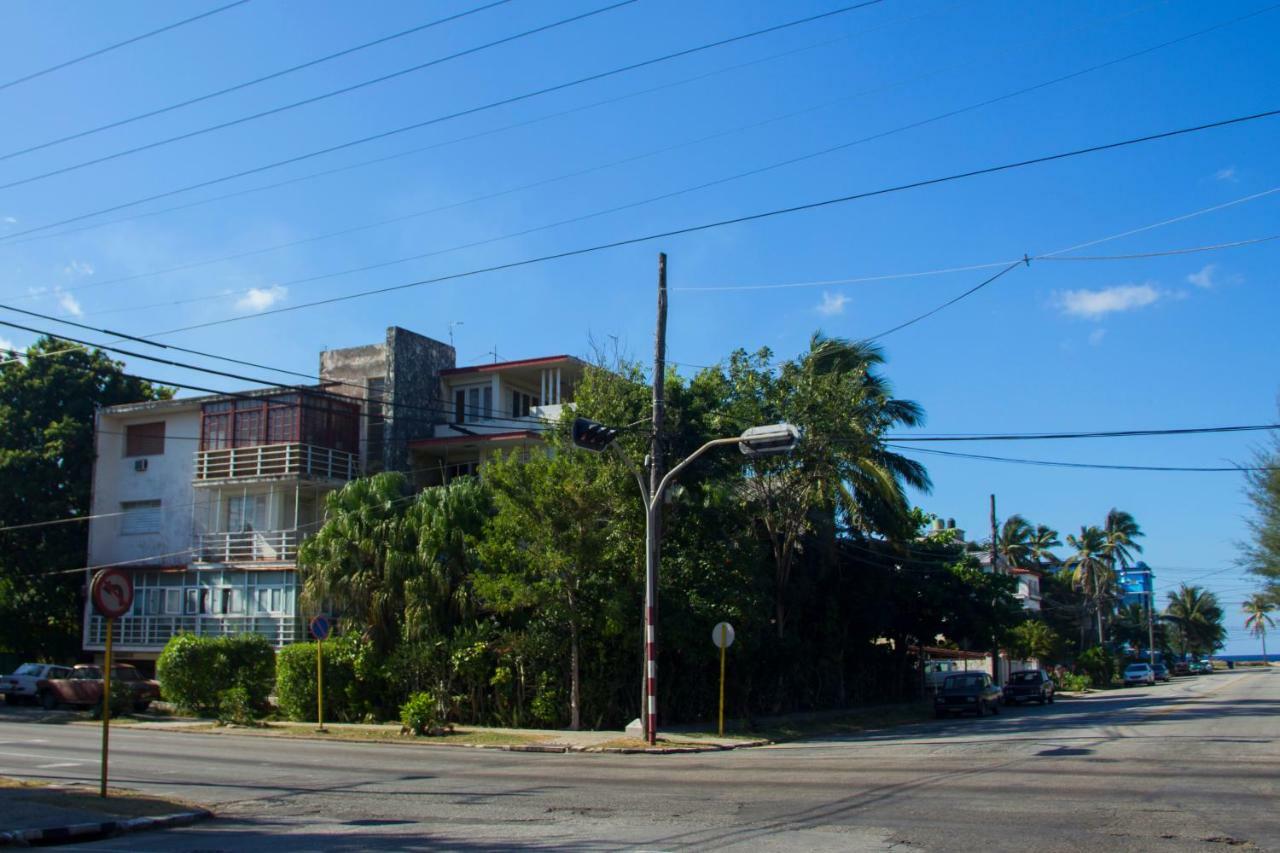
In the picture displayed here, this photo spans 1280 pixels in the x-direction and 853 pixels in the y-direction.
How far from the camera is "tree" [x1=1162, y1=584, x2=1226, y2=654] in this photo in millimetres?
121738

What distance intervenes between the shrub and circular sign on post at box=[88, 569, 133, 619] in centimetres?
1744

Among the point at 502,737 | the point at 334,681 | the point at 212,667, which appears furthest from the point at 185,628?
the point at 502,737

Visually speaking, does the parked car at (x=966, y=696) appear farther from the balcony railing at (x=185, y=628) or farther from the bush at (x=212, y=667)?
the balcony railing at (x=185, y=628)

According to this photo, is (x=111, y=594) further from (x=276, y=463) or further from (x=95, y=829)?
(x=276, y=463)

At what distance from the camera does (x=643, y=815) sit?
1197 cm

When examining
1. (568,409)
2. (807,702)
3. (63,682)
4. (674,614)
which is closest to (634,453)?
(568,409)

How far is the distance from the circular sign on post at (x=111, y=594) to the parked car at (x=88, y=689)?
22985mm

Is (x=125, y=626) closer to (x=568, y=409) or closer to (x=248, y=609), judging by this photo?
(x=248, y=609)

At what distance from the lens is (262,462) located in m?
38.3

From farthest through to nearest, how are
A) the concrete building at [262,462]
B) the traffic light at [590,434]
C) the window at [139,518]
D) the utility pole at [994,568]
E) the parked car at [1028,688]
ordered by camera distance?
1. the utility pole at [994,568]
2. the window at [139,518]
3. the parked car at [1028,688]
4. the concrete building at [262,462]
5. the traffic light at [590,434]

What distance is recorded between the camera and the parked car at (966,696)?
1341 inches

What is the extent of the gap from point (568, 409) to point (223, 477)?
1764 centimetres

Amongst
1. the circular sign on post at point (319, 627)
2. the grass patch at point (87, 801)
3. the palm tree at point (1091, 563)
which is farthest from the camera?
the palm tree at point (1091, 563)

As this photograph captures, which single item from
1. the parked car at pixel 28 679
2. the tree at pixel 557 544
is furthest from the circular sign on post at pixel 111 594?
the parked car at pixel 28 679
